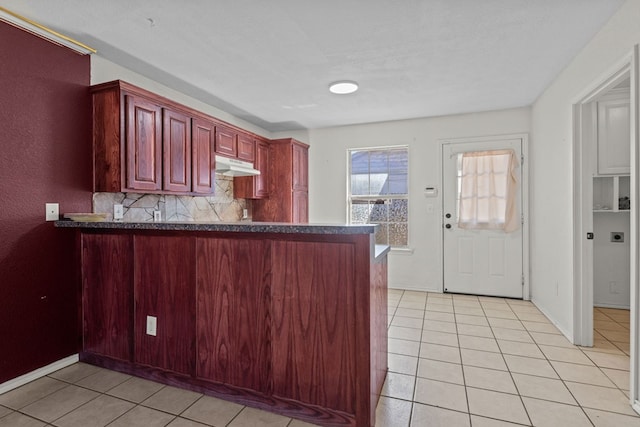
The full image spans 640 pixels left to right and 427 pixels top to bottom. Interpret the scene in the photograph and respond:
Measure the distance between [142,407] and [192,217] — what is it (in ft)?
7.08

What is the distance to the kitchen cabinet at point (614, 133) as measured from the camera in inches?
127

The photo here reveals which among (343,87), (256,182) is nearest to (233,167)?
(256,182)

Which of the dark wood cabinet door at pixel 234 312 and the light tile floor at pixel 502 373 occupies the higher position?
the dark wood cabinet door at pixel 234 312

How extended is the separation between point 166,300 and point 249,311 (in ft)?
2.13

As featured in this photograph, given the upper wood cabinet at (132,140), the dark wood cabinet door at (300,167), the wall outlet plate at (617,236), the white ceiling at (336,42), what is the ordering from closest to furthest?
1. the white ceiling at (336,42)
2. the upper wood cabinet at (132,140)
3. the wall outlet plate at (617,236)
4. the dark wood cabinet door at (300,167)

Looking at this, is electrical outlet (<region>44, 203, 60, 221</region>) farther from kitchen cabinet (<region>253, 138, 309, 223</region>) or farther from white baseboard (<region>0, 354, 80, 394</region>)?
kitchen cabinet (<region>253, 138, 309, 223</region>)

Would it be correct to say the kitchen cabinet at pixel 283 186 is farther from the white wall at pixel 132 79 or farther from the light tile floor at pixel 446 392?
the light tile floor at pixel 446 392

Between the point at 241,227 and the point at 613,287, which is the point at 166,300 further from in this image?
the point at 613,287

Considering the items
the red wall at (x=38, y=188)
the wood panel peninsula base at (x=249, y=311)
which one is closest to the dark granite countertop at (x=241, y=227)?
the wood panel peninsula base at (x=249, y=311)

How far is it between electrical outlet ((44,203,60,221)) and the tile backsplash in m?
0.27

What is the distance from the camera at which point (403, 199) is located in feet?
15.4

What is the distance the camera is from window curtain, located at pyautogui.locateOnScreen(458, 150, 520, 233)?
161 inches

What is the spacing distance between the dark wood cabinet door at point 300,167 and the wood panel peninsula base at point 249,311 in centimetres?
272

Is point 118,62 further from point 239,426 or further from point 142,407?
point 239,426
